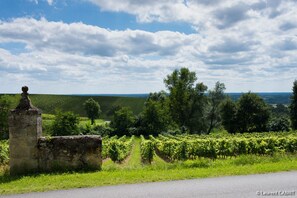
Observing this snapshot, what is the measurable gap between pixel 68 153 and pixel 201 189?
4.48 meters

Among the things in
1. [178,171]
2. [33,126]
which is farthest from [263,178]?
[33,126]

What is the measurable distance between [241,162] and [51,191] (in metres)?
5.99

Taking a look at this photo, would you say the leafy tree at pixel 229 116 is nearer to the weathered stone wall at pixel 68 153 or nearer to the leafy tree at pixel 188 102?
the leafy tree at pixel 188 102

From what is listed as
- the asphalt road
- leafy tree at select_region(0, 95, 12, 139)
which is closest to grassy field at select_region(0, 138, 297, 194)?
the asphalt road

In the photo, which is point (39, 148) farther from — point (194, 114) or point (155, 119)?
point (194, 114)

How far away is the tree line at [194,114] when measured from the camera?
200 feet

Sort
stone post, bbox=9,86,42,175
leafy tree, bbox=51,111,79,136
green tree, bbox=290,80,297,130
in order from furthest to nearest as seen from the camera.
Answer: green tree, bbox=290,80,297,130 → leafy tree, bbox=51,111,79,136 → stone post, bbox=9,86,42,175

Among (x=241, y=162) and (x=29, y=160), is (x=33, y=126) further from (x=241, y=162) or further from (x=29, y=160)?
(x=241, y=162)

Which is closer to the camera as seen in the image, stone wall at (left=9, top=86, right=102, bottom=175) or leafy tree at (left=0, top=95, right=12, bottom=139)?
stone wall at (left=9, top=86, right=102, bottom=175)

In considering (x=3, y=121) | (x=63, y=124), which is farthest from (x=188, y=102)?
(x=3, y=121)

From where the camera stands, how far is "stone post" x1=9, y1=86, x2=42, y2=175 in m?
9.34

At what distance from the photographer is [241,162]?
10.2 meters

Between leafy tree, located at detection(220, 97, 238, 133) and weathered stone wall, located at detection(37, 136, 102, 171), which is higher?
weathered stone wall, located at detection(37, 136, 102, 171)

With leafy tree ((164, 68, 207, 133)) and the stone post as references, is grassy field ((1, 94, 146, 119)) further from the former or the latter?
the stone post
